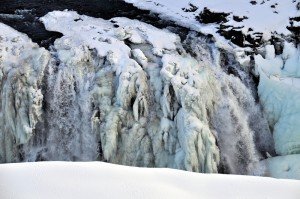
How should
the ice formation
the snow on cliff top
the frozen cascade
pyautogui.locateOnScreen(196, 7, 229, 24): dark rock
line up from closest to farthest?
the frozen cascade → the ice formation → the snow on cliff top → pyautogui.locateOnScreen(196, 7, 229, 24): dark rock

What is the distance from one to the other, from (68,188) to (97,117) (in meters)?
3.90

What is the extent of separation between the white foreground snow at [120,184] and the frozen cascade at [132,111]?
282 centimetres

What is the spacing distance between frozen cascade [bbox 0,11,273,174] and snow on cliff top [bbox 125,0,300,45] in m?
1.62

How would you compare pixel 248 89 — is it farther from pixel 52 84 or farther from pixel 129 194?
pixel 129 194

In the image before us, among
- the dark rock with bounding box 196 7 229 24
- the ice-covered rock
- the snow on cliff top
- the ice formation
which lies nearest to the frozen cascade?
the ice-covered rock

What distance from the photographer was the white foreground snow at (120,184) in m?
6.26

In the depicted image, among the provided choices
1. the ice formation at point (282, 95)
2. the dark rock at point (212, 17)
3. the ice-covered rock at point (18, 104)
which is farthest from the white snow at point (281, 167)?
the ice-covered rock at point (18, 104)

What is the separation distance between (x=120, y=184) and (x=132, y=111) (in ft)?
12.4

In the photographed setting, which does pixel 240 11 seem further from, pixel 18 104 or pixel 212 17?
pixel 18 104

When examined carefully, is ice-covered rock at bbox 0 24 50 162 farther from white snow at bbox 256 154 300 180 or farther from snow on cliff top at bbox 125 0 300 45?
white snow at bbox 256 154 300 180

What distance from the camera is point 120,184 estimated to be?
6.45 metres

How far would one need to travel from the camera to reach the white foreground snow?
247 inches

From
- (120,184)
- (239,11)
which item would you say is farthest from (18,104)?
(239,11)

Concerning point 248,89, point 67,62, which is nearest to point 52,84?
point 67,62
